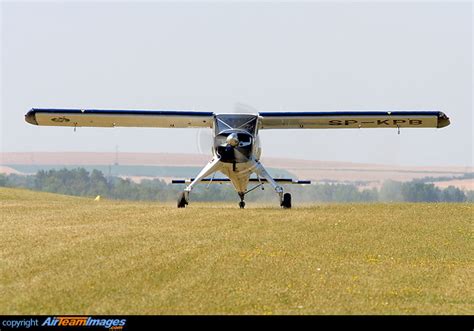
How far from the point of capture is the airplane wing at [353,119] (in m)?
35.9

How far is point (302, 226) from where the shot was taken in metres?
24.0

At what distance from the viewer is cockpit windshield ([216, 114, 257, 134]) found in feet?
109

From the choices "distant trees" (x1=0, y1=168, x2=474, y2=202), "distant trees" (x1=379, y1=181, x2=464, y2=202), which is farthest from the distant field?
"distant trees" (x1=379, y1=181, x2=464, y2=202)

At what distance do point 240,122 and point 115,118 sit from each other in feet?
17.1

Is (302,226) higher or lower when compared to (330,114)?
lower

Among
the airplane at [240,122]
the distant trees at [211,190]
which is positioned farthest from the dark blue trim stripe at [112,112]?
the distant trees at [211,190]

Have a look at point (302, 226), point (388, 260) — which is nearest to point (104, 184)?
point (302, 226)

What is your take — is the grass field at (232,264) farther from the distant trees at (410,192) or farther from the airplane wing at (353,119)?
the distant trees at (410,192)

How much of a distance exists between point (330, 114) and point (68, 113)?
9.11 meters

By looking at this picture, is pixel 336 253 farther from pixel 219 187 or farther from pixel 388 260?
pixel 219 187

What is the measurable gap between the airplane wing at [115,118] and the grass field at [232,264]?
32.0ft
